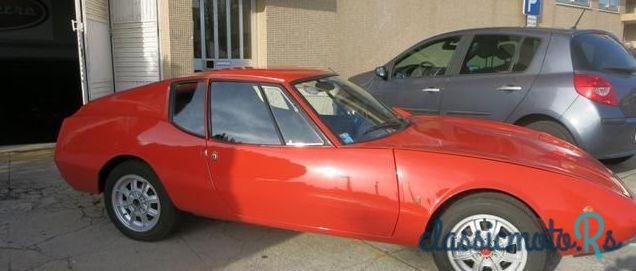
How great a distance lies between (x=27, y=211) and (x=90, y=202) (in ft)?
1.69

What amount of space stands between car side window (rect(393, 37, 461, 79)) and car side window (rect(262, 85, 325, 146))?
297 cm

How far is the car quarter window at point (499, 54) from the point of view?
561 cm

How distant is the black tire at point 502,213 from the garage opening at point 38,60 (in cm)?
1066

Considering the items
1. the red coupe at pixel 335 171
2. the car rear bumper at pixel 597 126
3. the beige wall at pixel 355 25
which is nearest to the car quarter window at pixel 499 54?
the car rear bumper at pixel 597 126

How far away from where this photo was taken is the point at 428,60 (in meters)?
6.50

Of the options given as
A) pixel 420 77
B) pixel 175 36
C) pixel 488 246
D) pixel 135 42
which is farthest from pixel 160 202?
pixel 135 42

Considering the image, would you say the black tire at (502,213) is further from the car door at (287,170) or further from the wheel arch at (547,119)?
the wheel arch at (547,119)

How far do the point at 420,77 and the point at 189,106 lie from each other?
317cm

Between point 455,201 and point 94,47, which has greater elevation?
point 94,47

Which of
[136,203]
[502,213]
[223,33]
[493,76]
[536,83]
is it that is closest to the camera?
[502,213]

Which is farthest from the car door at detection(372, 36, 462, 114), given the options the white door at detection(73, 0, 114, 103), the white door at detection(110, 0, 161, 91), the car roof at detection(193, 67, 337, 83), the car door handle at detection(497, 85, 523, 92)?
the white door at detection(73, 0, 114, 103)

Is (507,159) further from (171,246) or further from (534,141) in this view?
(171,246)

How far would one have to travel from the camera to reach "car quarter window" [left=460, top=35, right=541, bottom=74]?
5.61 meters

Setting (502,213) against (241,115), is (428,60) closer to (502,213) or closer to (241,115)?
(241,115)
